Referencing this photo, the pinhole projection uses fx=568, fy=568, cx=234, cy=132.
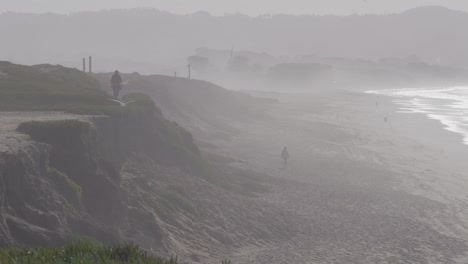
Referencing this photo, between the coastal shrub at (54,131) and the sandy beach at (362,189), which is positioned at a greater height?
the coastal shrub at (54,131)

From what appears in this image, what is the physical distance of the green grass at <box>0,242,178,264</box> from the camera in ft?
28.6

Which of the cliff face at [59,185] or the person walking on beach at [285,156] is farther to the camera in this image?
the person walking on beach at [285,156]

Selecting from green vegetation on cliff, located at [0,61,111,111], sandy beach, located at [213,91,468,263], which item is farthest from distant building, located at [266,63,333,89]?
green vegetation on cliff, located at [0,61,111,111]

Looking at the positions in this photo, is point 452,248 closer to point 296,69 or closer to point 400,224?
point 400,224

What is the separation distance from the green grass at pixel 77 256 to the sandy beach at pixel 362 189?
9.85 meters

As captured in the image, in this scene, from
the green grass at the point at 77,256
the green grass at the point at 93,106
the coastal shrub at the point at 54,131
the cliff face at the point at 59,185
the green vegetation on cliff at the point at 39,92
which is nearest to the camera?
the green grass at the point at 77,256

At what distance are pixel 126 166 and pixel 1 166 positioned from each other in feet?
34.0

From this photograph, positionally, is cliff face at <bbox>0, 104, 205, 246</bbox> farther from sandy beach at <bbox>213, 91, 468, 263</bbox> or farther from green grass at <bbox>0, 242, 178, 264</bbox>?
sandy beach at <bbox>213, 91, 468, 263</bbox>

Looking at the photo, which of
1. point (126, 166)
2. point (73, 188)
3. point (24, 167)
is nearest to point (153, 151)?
point (126, 166)

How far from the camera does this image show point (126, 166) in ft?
78.0

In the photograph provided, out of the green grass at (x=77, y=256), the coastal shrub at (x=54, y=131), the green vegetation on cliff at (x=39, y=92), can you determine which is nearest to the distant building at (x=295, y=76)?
the green vegetation on cliff at (x=39, y=92)

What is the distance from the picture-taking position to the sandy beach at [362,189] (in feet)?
71.2

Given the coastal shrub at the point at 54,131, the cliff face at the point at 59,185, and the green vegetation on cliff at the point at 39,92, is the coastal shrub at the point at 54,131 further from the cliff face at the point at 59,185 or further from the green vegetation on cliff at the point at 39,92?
the green vegetation on cliff at the point at 39,92

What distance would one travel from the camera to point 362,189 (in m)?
33.0
